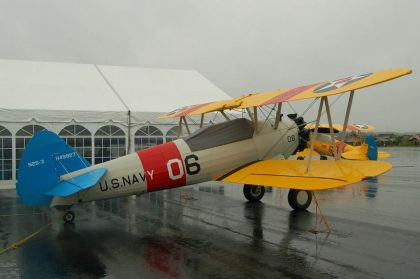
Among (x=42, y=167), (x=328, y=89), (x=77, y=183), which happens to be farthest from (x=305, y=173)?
(x=42, y=167)

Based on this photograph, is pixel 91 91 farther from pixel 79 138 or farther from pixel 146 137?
pixel 146 137

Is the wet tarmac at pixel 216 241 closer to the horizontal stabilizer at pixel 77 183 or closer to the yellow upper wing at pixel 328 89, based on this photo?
the horizontal stabilizer at pixel 77 183

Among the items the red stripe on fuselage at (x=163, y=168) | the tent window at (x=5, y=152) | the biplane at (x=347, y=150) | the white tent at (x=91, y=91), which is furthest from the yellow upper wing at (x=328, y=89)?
the tent window at (x=5, y=152)

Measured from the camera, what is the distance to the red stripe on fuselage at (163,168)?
7.10 m

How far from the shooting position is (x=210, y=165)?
Answer: 25.2ft

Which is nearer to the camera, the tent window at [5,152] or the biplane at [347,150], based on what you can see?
the tent window at [5,152]

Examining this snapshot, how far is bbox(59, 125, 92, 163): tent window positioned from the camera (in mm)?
13595

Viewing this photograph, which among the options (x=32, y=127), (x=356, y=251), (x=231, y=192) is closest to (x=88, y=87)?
(x=32, y=127)

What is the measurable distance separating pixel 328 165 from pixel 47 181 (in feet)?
15.9

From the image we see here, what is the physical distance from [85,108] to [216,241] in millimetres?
9360

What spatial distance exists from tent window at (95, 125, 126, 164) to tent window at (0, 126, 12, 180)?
2791 millimetres

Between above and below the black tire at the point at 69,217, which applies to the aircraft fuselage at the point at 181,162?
above

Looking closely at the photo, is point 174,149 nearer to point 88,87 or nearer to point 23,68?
point 88,87

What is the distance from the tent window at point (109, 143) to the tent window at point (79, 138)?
28 centimetres
